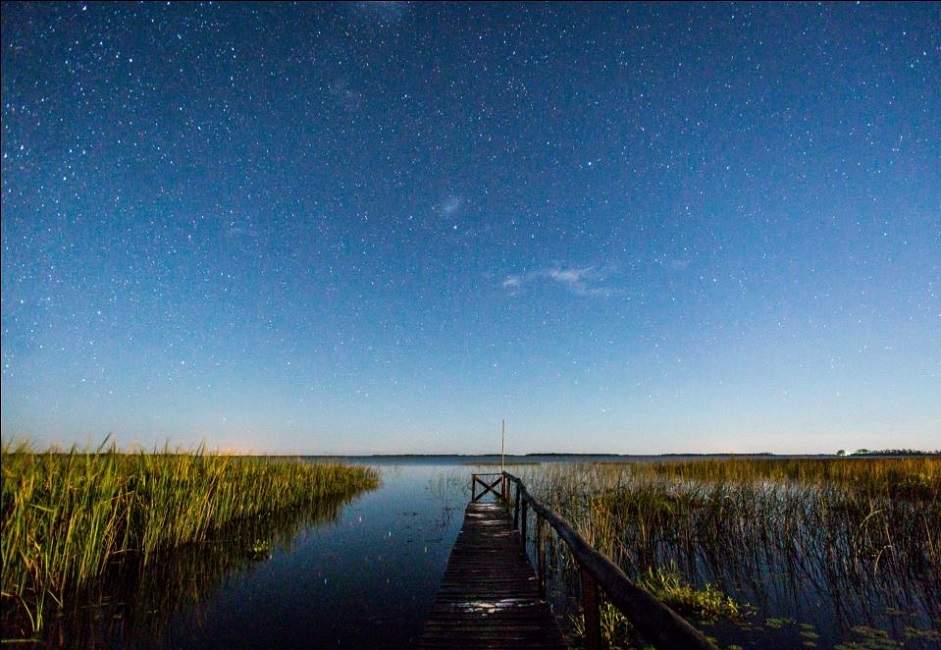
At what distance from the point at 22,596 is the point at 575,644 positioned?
8273 mm

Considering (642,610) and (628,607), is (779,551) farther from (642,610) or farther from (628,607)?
(642,610)

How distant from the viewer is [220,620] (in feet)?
27.4

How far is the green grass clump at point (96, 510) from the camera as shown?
23.5ft

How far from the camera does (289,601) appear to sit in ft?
31.3

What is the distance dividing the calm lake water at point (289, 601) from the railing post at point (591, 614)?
14.4 ft

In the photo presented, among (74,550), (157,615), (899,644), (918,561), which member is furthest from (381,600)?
(918,561)

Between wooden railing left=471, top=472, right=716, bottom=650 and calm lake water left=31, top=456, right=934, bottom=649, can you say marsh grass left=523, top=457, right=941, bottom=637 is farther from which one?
wooden railing left=471, top=472, right=716, bottom=650

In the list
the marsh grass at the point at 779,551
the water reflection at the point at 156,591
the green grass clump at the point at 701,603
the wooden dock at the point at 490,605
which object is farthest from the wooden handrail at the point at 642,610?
the water reflection at the point at 156,591

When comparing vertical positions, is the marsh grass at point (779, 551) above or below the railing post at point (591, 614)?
below

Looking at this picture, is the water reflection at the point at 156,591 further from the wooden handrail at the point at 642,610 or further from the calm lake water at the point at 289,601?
the wooden handrail at the point at 642,610

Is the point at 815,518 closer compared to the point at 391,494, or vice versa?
the point at 815,518

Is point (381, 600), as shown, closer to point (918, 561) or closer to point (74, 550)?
point (74, 550)

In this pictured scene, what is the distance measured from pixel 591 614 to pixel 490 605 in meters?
3.03

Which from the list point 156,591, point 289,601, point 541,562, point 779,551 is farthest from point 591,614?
point 779,551
